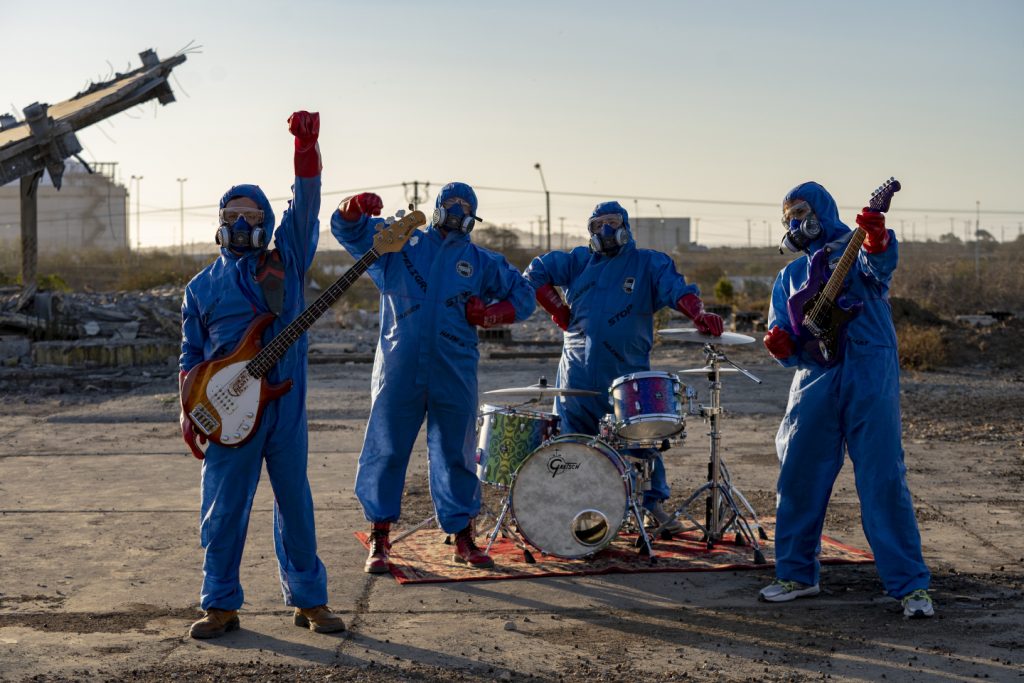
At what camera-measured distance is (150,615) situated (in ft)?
20.7

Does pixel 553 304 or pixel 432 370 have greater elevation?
pixel 553 304

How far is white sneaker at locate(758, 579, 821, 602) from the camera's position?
6.53 metres

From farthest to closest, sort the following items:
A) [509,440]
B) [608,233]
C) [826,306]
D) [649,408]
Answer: [608,233] → [509,440] → [649,408] → [826,306]

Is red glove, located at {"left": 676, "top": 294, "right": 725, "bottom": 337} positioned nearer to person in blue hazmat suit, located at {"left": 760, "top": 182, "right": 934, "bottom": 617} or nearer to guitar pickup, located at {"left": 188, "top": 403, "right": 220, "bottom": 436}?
person in blue hazmat suit, located at {"left": 760, "top": 182, "right": 934, "bottom": 617}

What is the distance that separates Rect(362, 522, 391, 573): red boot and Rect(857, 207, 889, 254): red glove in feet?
10.6

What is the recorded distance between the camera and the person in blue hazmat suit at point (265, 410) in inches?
233

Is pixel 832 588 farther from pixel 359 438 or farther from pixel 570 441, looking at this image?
pixel 359 438

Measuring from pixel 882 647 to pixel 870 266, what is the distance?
75.3 inches

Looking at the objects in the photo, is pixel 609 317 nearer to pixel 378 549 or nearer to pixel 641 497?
pixel 641 497

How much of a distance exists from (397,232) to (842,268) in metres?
2.37

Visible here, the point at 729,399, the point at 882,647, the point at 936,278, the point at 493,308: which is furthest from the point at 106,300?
the point at 882,647

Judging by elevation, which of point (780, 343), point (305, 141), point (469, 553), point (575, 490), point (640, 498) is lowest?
point (469, 553)

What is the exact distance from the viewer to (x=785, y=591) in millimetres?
6562

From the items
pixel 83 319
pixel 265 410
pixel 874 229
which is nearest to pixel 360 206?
pixel 265 410
